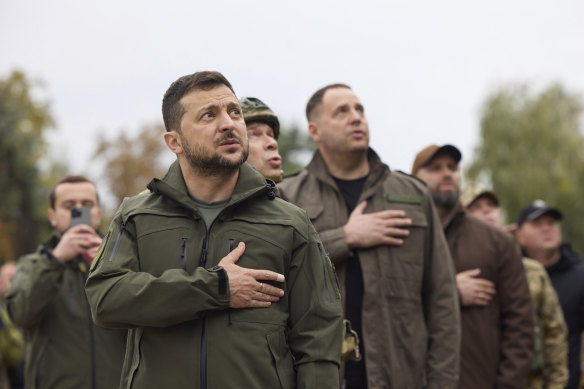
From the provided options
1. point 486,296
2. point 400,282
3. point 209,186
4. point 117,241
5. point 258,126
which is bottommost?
point 486,296

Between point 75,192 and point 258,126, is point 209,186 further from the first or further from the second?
point 75,192

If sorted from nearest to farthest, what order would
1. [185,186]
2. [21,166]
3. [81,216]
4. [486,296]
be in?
[185,186]
[81,216]
[486,296]
[21,166]

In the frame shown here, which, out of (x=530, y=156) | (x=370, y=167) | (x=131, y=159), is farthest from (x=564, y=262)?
(x=131, y=159)

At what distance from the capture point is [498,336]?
6629 mm

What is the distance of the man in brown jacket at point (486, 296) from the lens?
6.48 m

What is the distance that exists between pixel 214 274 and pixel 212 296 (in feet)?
0.31

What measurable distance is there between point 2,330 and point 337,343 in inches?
272

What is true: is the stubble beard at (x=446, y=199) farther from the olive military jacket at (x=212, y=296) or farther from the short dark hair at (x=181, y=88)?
the short dark hair at (x=181, y=88)

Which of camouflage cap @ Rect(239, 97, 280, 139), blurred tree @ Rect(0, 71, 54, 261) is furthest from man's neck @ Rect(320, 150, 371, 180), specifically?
blurred tree @ Rect(0, 71, 54, 261)

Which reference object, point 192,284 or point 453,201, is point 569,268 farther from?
point 192,284

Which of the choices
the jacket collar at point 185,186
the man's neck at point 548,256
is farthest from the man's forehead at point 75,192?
the man's neck at point 548,256

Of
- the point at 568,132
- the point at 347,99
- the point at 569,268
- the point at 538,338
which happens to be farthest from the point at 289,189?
the point at 568,132

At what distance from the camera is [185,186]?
377 cm

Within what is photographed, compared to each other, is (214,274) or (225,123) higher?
(225,123)
